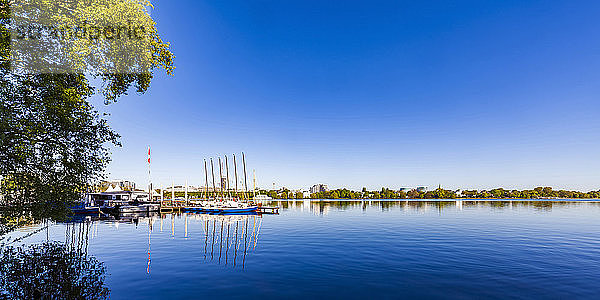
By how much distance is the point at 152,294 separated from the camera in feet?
Result: 48.8

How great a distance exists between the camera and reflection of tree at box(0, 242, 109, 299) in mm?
13844

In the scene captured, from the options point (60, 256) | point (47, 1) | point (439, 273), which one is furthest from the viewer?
point (60, 256)

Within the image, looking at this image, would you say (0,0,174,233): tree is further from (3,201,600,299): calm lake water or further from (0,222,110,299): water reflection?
(3,201,600,299): calm lake water

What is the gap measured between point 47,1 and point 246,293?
1669 cm

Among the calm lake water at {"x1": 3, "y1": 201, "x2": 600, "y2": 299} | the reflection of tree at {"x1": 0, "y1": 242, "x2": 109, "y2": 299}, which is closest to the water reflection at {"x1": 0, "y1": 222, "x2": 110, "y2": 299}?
the reflection of tree at {"x1": 0, "y1": 242, "x2": 109, "y2": 299}

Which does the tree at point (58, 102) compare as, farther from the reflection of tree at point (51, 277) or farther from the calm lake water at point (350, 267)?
the calm lake water at point (350, 267)

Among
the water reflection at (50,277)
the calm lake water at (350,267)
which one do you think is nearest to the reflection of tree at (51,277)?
the water reflection at (50,277)

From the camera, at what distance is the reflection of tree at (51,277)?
45.4 ft

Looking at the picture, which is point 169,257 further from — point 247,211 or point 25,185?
point 247,211

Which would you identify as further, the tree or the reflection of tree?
the reflection of tree

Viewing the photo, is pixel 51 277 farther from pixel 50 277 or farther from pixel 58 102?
pixel 58 102

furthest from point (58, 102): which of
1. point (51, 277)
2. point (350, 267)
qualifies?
point (350, 267)

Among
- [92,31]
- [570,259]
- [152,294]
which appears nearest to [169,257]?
[152,294]

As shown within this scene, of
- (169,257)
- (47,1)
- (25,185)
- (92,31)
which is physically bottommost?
(169,257)
